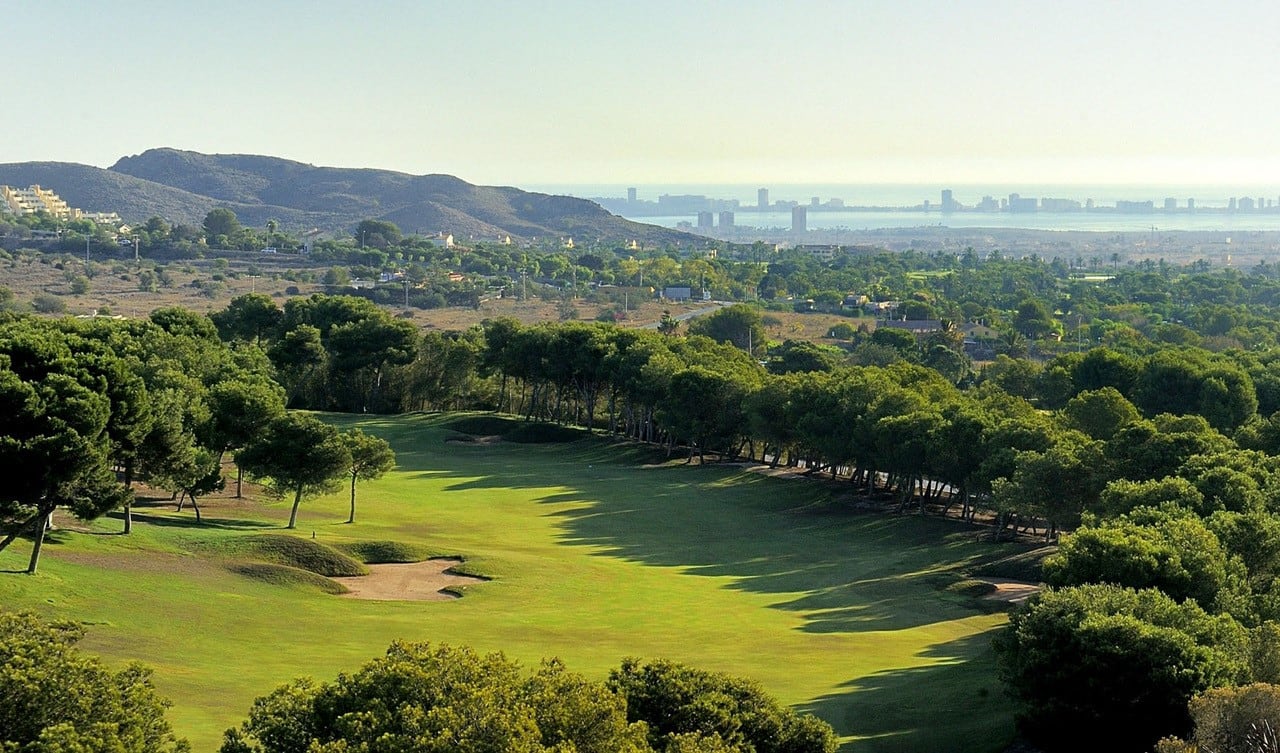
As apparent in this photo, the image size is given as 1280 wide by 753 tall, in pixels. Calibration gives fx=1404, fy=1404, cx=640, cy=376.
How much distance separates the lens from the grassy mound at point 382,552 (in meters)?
51.9

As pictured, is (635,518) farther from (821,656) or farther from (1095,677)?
(1095,677)

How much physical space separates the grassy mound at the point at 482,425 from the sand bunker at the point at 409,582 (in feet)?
134

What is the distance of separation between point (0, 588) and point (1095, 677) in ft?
90.4

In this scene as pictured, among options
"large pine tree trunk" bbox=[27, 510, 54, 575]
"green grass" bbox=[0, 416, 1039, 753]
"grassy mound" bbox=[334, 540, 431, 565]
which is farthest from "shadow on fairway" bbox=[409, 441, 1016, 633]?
"large pine tree trunk" bbox=[27, 510, 54, 575]

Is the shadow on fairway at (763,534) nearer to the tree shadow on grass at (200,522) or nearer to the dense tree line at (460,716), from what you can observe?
the tree shadow on grass at (200,522)

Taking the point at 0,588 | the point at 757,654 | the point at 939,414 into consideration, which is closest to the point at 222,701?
the point at 0,588

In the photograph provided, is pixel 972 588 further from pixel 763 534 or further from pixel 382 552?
pixel 382 552

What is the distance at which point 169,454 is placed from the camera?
159ft

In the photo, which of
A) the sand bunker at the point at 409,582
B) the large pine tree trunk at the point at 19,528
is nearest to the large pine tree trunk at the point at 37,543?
the large pine tree trunk at the point at 19,528

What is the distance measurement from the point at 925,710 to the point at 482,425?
64024 millimetres

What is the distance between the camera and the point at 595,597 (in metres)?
48.5

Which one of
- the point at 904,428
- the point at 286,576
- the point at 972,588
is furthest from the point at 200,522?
the point at 904,428

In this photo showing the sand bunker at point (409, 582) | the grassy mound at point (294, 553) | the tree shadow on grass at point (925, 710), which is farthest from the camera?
the grassy mound at point (294, 553)

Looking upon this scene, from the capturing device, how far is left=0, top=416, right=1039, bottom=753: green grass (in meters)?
34.3
